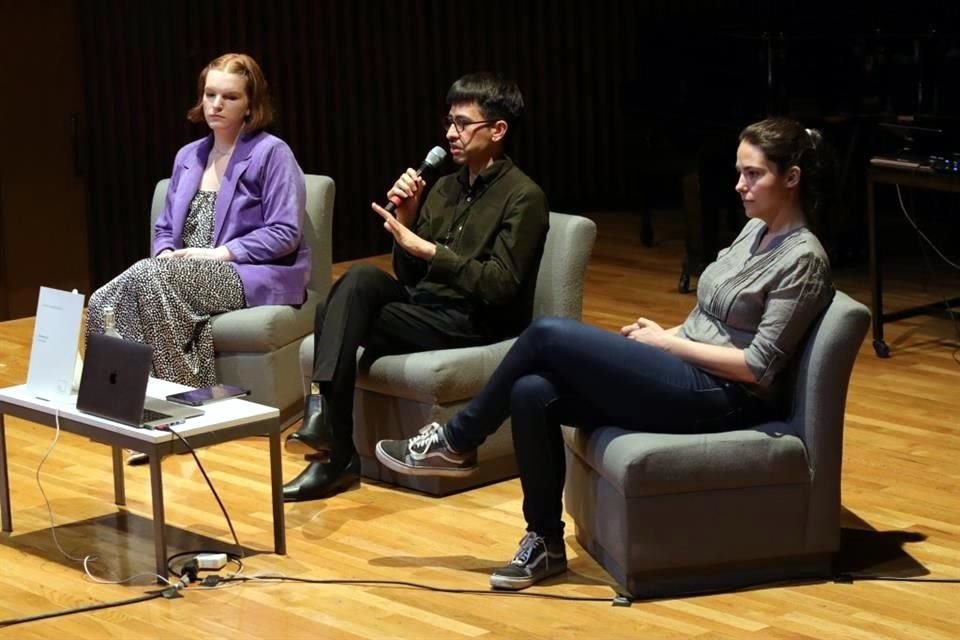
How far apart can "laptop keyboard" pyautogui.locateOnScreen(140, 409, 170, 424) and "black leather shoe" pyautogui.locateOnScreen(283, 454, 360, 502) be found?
70 centimetres

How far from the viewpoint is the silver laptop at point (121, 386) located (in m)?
4.01

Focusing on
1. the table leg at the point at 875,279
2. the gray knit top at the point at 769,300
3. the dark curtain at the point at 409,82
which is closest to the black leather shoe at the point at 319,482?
the gray knit top at the point at 769,300

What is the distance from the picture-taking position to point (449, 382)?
4.71 meters

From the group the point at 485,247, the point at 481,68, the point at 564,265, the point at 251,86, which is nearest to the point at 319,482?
the point at 485,247

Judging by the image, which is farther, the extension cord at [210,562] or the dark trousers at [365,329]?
the dark trousers at [365,329]

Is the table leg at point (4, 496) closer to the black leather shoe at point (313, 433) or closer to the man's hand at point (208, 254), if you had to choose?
the black leather shoe at point (313, 433)

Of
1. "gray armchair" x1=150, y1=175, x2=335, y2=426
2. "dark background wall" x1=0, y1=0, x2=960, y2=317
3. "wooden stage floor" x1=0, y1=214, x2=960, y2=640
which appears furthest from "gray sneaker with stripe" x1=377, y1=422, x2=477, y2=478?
"dark background wall" x1=0, y1=0, x2=960, y2=317

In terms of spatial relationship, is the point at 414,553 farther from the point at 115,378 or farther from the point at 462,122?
the point at 462,122

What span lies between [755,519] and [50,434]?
8.72ft

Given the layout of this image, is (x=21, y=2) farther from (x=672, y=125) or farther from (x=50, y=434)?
(x=672, y=125)

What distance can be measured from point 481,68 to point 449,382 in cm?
445

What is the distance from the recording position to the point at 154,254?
18.5 ft

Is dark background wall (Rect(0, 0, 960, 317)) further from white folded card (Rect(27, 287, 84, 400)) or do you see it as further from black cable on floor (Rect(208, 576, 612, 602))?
black cable on floor (Rect(208, 576, 612, 602))

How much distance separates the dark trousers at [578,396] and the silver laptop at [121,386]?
31.4 inches
